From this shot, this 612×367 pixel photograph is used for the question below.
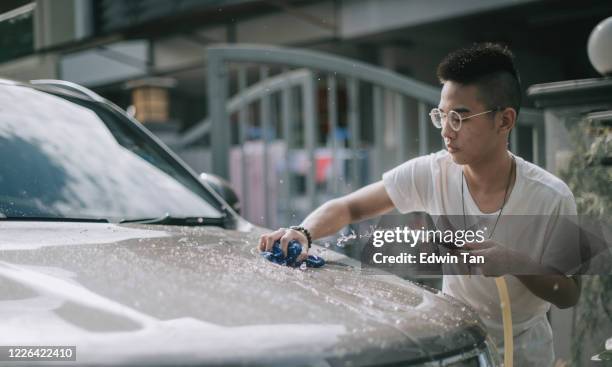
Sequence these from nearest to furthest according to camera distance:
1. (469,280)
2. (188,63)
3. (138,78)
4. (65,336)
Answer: (65,336)
(469,280)
(188,63)
(138,78)

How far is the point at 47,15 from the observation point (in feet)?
20.2

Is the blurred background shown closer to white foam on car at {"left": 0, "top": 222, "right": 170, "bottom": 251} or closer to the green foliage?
the green foliage

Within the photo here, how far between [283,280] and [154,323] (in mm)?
433

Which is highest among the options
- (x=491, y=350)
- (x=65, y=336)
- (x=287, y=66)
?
(x=287, y=66)

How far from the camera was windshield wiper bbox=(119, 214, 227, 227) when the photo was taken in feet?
8.05

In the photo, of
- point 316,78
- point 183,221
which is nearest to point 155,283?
point 183,221

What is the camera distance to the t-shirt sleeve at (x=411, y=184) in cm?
248

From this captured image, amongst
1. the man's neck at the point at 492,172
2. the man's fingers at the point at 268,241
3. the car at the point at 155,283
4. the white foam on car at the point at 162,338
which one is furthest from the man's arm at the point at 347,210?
the white foam on car at the point at 162,338

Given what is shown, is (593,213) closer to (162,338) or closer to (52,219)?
(52,219)

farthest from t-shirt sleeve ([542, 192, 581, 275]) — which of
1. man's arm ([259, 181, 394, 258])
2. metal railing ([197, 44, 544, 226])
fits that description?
metal railing ([197, 44, 544, 226])

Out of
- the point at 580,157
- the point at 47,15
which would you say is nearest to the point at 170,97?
the point at 47,15

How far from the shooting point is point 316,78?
453 centimetres

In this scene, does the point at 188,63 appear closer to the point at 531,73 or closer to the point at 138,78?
the point at 138,78

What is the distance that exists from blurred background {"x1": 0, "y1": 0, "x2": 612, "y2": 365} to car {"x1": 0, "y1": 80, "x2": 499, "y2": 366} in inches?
34.7
